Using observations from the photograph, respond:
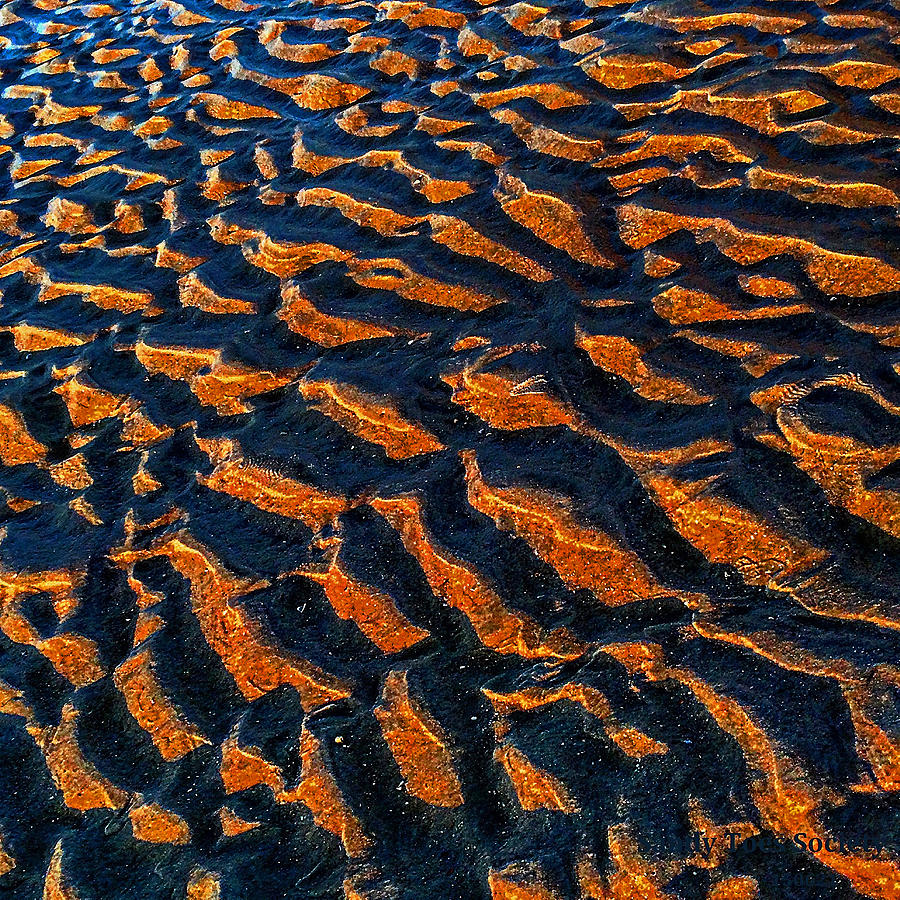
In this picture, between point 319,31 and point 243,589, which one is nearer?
point 243,589

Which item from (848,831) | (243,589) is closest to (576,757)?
(848,831)

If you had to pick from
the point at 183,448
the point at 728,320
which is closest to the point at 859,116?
the point at 728,320

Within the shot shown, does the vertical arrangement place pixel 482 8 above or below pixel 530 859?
above

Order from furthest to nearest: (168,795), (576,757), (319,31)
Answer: (319,31) → (168,795) → (576,757)

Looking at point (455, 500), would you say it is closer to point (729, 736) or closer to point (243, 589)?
point (243, 589)

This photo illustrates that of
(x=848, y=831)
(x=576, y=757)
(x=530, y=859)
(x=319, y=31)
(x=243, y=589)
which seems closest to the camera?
(x=848, y=831)

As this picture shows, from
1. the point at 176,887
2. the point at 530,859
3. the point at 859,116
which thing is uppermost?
the point at 859,116
